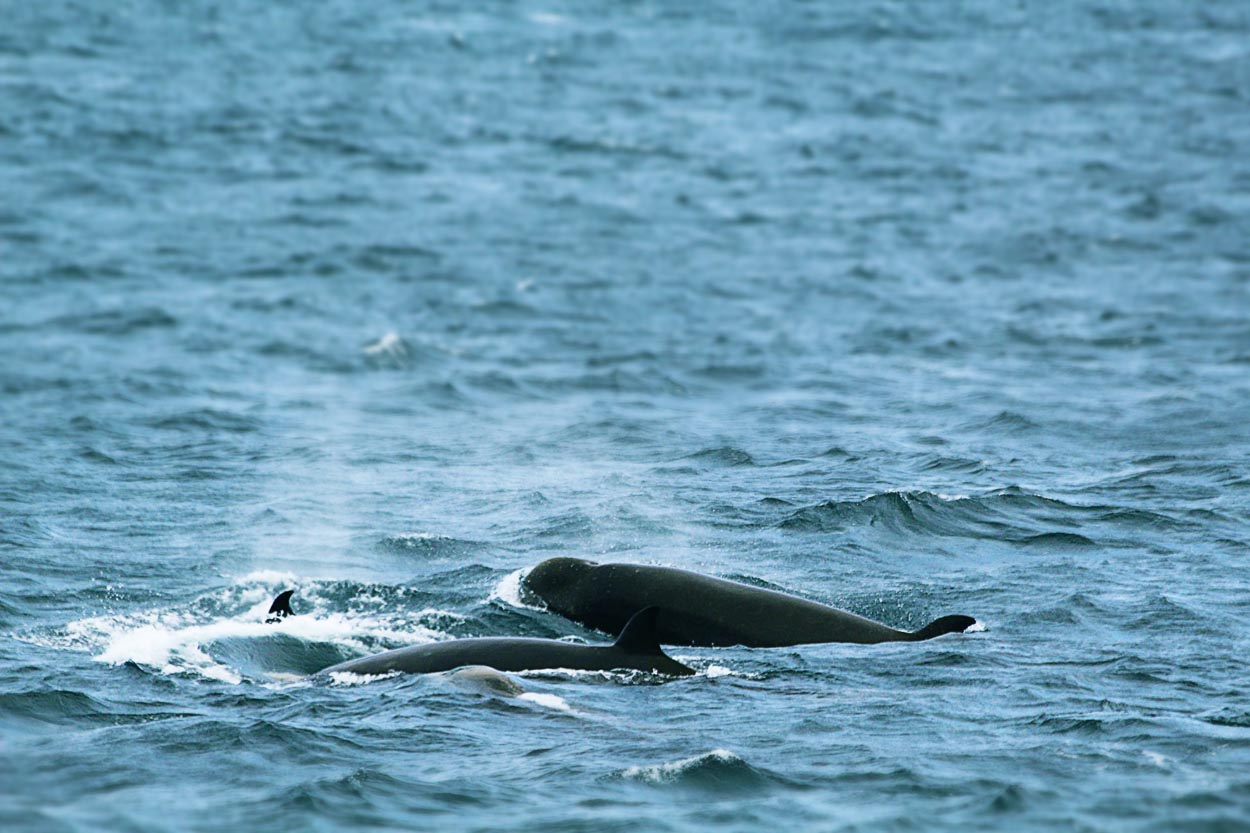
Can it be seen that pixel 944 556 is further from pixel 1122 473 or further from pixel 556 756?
pixel 556 756

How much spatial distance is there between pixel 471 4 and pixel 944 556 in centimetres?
7056

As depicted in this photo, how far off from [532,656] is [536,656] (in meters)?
0.04

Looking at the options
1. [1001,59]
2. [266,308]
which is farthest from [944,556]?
[1001,59]

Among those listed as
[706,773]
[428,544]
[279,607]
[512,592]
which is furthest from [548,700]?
[428,544]

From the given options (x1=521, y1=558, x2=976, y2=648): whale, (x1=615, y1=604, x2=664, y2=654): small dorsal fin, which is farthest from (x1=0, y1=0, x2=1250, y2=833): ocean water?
(x1=615, y1=604, x2=664, y2=654): small dorsal fin

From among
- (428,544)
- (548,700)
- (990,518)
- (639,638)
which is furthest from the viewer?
(990,518)

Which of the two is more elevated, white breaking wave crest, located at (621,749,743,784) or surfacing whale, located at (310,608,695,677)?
white breaking wave crest, located at (621,749,743,784)

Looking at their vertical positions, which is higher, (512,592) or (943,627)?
(943,627)

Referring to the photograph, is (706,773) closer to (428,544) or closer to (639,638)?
(639,638)

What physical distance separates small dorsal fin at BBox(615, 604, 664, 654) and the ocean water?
51 cm

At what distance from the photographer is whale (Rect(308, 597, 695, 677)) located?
16.4 meters

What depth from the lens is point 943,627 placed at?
57.8 feet

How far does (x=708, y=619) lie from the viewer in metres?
18.3

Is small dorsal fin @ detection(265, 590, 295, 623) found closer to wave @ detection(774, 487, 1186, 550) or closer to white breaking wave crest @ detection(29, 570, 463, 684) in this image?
white breaking wave crest @ detection(29, 570, 463, 684)
